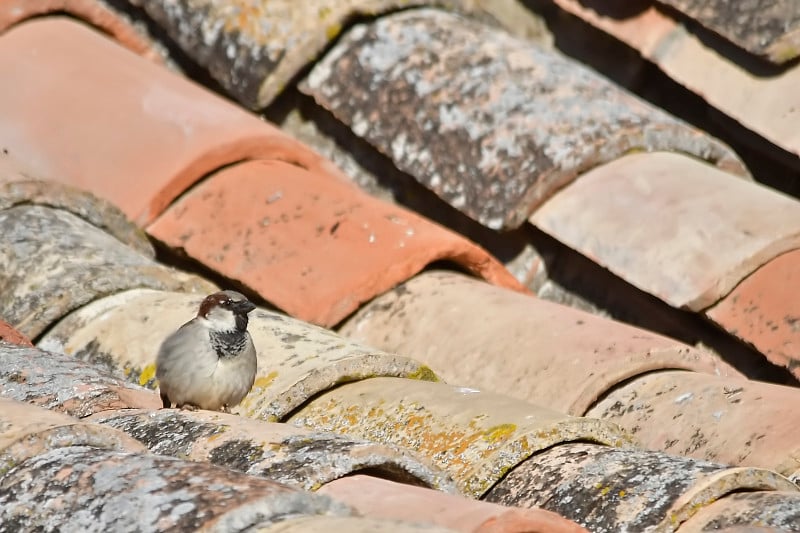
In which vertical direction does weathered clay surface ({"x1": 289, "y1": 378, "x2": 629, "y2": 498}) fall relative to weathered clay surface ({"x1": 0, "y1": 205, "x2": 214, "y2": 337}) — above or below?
above

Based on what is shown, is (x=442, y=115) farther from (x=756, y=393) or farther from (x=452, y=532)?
(x=452, y=532)

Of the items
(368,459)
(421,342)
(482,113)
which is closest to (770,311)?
(421,342)

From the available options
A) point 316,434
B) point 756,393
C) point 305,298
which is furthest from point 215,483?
point 305,298

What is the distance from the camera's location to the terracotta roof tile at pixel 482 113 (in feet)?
14.4

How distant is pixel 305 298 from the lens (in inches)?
149

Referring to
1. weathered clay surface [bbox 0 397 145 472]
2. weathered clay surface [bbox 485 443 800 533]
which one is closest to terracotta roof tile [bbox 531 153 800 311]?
weathered clay surface [bbox 485 443 800 533]

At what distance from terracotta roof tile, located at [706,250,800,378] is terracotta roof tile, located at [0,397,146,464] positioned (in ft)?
6.28

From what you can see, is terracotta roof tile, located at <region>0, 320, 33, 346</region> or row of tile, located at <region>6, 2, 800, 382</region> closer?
terracotta roof tile, located at <region>0, 320, 33, 346</region>

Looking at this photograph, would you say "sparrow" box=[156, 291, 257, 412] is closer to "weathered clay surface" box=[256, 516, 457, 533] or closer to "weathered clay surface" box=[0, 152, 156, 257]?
"weathered clay surface" box=[0, 152, 156, 257]

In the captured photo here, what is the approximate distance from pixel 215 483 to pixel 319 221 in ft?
6.69

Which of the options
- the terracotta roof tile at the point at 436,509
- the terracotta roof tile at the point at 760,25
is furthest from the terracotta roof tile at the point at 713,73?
the terracotta roof tile at the point at 436,509

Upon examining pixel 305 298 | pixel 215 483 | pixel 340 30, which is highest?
pixel 340 30

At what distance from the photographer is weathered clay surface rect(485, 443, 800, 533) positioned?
2461 millimetres

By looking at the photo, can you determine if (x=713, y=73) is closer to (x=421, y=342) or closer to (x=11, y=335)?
(x=421, y=342)
